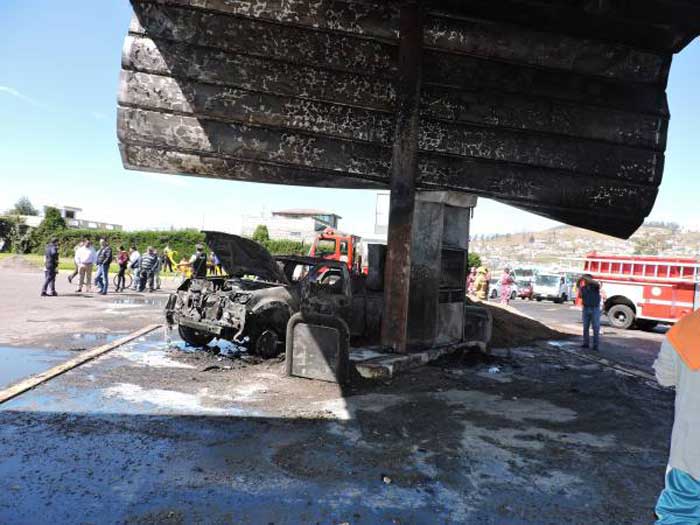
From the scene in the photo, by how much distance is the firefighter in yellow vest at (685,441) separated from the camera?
6.91 ft

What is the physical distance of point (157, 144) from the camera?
5.71 m

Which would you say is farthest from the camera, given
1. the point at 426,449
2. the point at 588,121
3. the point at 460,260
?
the point at 460,260

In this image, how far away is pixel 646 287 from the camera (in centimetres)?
1502

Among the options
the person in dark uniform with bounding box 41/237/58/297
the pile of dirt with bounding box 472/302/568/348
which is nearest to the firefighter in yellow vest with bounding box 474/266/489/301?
the pile of dirt with bounding box 472/302/568/348

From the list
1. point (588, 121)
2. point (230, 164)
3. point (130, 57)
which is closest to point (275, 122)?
point (230, 164)

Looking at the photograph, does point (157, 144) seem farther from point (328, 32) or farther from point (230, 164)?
point (328, 32)

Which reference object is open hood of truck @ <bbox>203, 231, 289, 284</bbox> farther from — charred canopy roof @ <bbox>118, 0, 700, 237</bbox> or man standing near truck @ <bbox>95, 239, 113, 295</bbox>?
man standing near truck @ <bbox>95, 239, 113, 295</bbox>

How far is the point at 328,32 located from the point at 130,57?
2.28 meters

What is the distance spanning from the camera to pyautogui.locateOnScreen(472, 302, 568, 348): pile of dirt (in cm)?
1080

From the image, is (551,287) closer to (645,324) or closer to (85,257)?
(645,324)

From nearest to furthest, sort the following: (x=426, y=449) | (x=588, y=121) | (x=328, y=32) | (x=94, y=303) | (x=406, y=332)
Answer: (x=426, y=449) < (x=328, y=32) < (x=588, y=121) < (x=406, y=332) < (x=94, y=303)

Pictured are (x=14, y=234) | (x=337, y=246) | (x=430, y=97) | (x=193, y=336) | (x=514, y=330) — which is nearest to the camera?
(x=430, y=97)

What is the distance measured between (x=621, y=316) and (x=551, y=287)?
44.6 ft

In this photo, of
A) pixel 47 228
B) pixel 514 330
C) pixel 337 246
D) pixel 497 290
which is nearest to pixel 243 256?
pixel 514 330
